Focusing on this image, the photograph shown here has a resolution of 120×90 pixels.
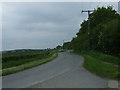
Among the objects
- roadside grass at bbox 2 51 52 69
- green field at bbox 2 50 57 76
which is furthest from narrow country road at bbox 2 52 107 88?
roadside grass at bbox 2 51 52 69

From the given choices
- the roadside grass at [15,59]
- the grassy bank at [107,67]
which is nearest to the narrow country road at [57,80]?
the grassy bank at [107,67]

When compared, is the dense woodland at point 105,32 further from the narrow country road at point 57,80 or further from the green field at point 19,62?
the green field at point 19,62

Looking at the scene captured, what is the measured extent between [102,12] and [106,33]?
27.1 meters

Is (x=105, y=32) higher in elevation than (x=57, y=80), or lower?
higher

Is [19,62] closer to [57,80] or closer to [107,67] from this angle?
[107,67]

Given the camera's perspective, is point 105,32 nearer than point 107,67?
No

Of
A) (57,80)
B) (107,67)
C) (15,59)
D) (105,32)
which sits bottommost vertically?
(15,59)

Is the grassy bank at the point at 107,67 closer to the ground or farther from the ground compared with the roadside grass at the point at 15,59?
farther from the ground

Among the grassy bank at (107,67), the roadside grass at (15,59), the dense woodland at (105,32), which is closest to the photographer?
the grassy bank at (107,67)

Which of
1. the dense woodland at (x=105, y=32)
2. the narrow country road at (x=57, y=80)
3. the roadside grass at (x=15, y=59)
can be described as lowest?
the roadside grass at (x=15, y=59)

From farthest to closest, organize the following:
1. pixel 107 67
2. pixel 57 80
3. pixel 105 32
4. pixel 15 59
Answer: pixel 15 59
pixel 105 32
pixel 107 67
pixel 57 80

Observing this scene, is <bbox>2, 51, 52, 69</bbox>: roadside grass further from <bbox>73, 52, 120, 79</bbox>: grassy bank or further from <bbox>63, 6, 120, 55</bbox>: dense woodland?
<bbox>73, 52, 120, 79</bbox>: grassy bank

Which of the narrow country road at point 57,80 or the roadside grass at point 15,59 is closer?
the narrow country road at point 57,80

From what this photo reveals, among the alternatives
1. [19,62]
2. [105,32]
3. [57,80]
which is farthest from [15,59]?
[57,80]
